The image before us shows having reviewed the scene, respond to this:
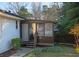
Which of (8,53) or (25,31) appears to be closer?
(8,53)

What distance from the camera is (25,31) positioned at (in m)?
6.93

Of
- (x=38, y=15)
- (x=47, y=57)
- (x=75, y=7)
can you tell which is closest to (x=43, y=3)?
(x=38, y=15)

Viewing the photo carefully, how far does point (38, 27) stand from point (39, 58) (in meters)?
0.80

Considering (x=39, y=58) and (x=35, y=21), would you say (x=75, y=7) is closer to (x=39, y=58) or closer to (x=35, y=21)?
(x=35, y=21)

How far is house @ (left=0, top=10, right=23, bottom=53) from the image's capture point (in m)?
6.70

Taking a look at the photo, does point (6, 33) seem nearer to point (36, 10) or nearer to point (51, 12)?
point (36, 10)

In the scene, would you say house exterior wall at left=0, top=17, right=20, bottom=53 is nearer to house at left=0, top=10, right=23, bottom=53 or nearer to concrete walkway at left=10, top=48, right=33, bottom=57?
house at left=0, top=10, right=23, bottom=53

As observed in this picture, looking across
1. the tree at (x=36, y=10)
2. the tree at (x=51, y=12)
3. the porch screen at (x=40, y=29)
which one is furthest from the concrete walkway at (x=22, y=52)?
the tree at (x=51, y=12)

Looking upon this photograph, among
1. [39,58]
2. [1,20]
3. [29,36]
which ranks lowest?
[39,58]

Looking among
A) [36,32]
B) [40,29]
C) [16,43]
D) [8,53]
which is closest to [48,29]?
Result: [40,29]

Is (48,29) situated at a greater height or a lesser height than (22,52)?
greater

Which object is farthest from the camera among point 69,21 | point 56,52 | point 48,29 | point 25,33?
point 48,29

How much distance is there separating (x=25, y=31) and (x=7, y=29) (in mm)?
496

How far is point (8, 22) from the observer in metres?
6.80
